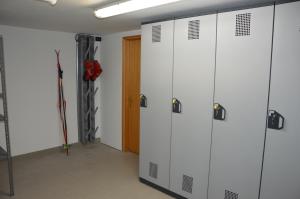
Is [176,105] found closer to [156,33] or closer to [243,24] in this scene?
[156,33]

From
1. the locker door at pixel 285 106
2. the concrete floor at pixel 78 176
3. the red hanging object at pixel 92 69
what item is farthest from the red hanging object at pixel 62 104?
→ the locker door at pixel 285 106

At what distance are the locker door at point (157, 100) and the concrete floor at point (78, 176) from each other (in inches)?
13.6

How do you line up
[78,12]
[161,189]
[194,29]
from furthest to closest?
[161,189] < [78,12] < [194,29]

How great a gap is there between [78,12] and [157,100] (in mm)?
1444

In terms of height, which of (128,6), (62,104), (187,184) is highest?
(128,6)

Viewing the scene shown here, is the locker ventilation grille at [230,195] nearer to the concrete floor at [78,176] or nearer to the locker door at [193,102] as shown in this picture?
the locker door at [193,102]

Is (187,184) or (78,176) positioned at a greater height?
(187,184)

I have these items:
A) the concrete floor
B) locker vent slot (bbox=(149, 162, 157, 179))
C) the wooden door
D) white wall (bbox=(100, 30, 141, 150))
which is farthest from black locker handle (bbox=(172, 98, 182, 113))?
white wall (bbox=(100, 30, 141, 150))

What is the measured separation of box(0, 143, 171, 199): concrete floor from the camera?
9.89ft

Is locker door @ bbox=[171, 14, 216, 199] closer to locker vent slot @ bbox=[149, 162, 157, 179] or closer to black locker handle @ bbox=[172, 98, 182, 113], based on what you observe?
black locker handle @ bbox=[172, 98, 182, 113]

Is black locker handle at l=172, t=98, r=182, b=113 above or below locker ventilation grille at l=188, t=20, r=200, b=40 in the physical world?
below

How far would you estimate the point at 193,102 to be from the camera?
8.79ft

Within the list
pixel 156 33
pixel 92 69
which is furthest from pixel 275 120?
pixel 92 69

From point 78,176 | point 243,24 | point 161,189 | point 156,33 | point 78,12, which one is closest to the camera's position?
point 243,24
